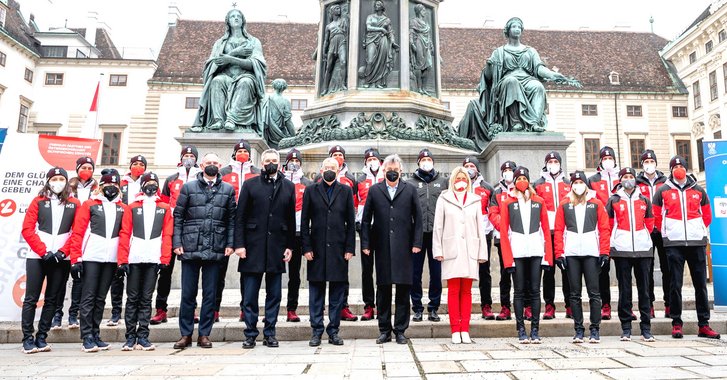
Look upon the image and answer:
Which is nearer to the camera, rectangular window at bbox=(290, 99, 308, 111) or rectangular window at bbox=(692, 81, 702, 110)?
rectangular window at bbox=(290, 99, 308, 111)

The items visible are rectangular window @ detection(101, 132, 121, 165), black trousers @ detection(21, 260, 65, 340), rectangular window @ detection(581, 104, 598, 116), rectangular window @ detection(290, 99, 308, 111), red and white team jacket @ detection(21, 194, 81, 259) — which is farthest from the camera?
rectangular window @ detection(581, 104, 598, 116)

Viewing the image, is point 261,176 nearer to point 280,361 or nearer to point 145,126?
point 280,361

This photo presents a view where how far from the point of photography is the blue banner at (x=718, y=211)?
7.81 metres

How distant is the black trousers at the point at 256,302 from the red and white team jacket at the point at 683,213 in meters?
4.78

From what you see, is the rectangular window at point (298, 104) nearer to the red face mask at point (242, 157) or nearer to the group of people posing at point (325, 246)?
the red face mask at point (242, 157)

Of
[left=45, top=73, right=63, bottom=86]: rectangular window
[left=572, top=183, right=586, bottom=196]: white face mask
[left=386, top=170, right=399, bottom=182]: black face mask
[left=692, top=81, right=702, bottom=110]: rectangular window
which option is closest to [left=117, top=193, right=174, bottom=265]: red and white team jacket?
[left=386, top=170, right=399, bottom=182]: black face mask

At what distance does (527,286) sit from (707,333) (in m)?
2.11

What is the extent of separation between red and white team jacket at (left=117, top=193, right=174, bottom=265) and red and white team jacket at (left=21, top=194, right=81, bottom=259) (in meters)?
0.63

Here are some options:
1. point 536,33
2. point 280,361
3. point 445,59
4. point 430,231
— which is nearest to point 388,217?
point 430,231

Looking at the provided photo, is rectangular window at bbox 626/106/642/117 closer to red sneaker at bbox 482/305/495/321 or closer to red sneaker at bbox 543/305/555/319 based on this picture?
red sneaker at bbox 543/305/555/319

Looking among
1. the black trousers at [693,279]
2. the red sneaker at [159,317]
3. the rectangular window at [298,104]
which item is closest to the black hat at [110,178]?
the red sneaker at [159,317]

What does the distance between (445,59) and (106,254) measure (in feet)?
135

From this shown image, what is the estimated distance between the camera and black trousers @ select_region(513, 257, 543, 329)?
6168 millimetres

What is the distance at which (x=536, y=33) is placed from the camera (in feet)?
161
